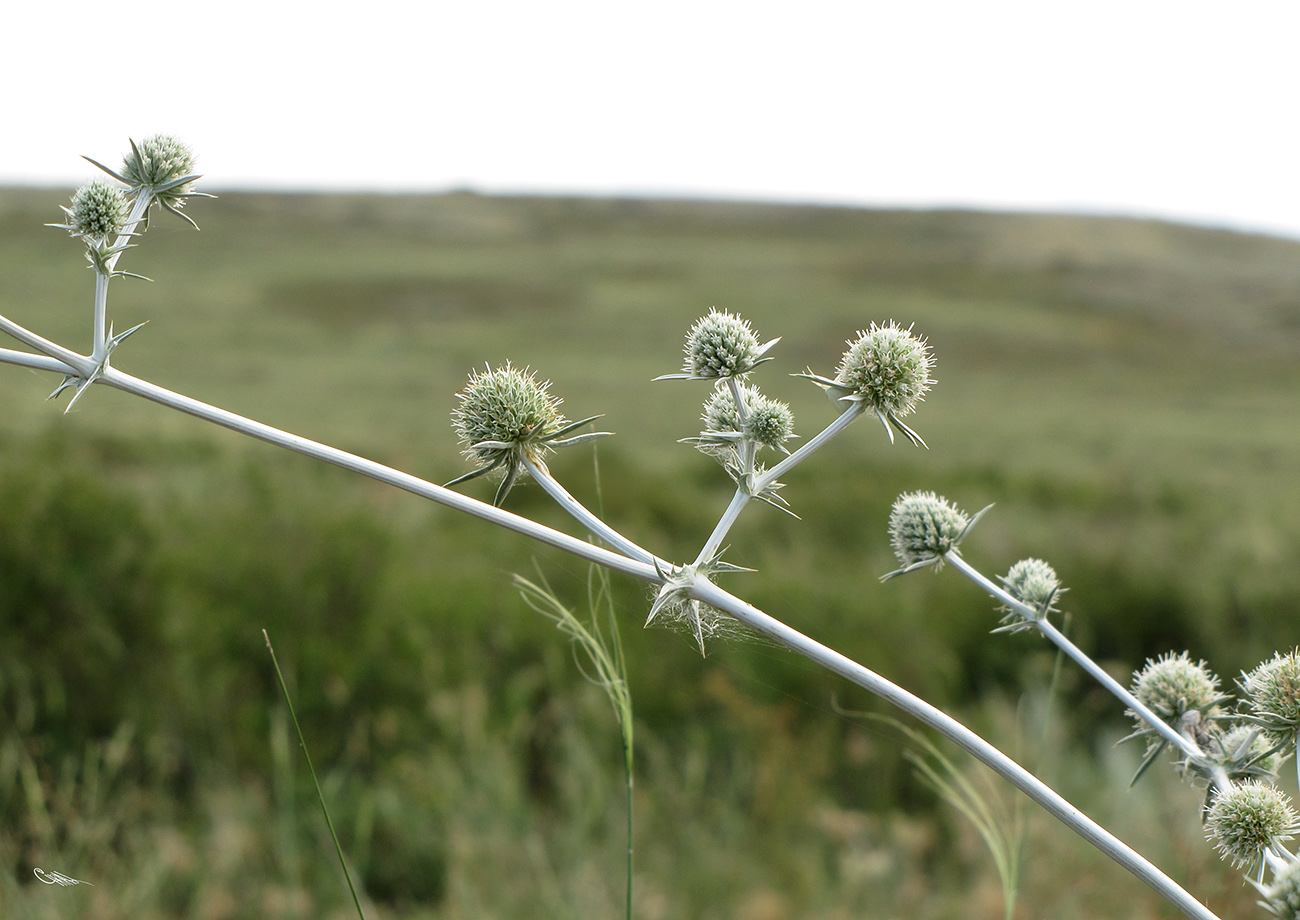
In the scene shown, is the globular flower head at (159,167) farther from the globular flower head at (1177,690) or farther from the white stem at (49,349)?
the globular flower head at (1177,690)

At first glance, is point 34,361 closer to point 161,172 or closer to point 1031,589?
point 161,172

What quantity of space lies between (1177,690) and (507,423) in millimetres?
1067

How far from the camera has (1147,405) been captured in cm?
4947

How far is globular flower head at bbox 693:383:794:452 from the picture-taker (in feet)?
3.92

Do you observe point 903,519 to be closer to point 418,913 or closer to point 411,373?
point 418,913

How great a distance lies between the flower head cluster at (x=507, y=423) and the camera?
49.4 inches

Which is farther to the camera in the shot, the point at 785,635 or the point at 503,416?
the point at 503,416

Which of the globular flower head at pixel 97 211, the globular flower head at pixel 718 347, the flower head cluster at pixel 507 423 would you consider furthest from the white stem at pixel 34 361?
the globular flower head at pixel 718 347

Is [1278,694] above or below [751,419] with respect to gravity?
below

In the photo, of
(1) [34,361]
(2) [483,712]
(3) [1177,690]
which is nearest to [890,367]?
(3) [1177,690]

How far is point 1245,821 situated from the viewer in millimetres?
974

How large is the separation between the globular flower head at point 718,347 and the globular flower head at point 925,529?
0.99 feet

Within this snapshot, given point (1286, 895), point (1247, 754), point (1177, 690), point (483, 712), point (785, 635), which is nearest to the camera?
point (1286, 895)

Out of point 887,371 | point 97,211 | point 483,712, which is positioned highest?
point 97,211
